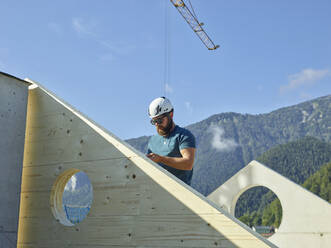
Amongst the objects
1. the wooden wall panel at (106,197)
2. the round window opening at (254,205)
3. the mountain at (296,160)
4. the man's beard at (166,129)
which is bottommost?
the round window opening at (254,205)

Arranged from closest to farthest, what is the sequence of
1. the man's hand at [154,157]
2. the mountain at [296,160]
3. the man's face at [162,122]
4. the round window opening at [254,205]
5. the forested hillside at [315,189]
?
the man's hand at [154,157] → the man's face at [162,122] → the forested hillside at [315,189] → the round window opening at [254,205] → the mountain at [296,160]

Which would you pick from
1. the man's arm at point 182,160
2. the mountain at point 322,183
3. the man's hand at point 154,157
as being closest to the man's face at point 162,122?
the man's arm at point 182,160

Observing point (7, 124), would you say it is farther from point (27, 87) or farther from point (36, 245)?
point (36, 245)

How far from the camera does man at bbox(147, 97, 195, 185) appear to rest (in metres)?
3.53

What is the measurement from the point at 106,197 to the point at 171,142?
976mm

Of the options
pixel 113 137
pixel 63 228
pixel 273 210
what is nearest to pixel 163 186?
pixel 113 137

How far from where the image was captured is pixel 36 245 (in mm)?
3361

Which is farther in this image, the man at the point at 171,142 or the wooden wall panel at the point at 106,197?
the man at the point at 171,142

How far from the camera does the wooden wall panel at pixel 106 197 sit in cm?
258

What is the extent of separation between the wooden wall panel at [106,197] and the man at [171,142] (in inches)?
24.1

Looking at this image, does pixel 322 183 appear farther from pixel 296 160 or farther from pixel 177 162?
pixel 177 162

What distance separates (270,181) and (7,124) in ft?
19.0

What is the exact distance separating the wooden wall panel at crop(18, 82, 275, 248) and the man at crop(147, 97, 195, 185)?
0.61m

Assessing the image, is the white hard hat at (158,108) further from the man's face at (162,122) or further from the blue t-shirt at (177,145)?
the blue t-shirt at (177,145)
